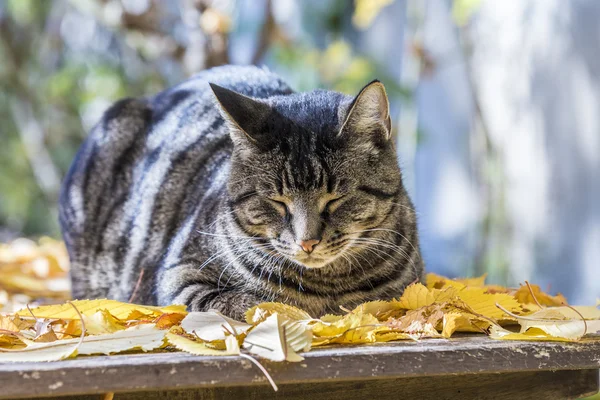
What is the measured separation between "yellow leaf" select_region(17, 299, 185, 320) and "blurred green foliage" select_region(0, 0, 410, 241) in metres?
2.57

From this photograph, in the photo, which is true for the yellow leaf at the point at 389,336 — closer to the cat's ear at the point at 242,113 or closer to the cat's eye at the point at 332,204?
the cat's eye at the point at 332,204

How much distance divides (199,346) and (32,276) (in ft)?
7.76

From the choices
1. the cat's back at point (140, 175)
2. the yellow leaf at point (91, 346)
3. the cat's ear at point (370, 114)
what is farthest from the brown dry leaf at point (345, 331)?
the cat's back at point (140, 175)

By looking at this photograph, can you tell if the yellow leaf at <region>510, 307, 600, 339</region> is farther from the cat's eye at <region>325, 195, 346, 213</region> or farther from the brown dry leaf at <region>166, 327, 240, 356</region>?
the brown dry leaf at <region>166, 327, 240, 356</region>

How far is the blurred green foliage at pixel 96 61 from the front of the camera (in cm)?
441

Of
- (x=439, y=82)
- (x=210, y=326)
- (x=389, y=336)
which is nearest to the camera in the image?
(x=210, y=326)

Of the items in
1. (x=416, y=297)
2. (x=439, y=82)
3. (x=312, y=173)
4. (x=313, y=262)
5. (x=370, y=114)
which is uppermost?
(x=439, y=82)

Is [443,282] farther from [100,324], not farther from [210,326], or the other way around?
[100,324]

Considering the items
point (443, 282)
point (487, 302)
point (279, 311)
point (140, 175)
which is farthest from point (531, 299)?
point (140, 175)

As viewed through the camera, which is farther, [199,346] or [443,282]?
[443,282]

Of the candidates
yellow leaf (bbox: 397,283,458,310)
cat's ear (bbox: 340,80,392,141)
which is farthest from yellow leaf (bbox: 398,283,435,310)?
cat's ear (bbox: 340,80,392,141)

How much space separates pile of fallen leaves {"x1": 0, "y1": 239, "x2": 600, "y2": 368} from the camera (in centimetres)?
149

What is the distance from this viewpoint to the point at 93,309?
188 centimetres

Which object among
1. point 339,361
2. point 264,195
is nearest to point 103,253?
point 264,195
